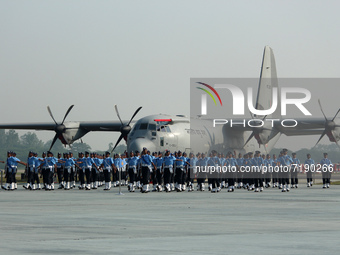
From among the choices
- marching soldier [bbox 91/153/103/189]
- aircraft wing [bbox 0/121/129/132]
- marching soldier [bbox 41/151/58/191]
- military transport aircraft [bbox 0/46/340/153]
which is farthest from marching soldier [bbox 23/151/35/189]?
aircraft wing [bbox 0/121/129/132]

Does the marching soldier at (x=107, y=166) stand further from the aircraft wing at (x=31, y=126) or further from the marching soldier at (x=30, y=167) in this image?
the aircraft wing at (x=31, y=126)

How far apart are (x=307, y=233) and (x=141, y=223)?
3.71 meters

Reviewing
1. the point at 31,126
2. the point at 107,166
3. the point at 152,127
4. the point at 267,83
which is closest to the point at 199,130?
the point at 152,127

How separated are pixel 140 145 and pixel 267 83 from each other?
1772 centimetres

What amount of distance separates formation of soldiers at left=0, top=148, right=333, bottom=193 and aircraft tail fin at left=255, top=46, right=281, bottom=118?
41.2 ft

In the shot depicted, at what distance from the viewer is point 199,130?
134 feet

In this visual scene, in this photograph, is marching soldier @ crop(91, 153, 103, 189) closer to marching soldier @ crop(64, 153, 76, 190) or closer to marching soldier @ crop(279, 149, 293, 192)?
marching soldier @ crop(64, 153, 76, 190)

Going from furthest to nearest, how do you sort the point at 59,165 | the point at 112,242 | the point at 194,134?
the point at 194,134
the point at 59,165
the point at 112,242

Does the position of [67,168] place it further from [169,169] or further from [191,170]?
[191,170]

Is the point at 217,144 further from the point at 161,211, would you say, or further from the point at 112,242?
the point at 112,242

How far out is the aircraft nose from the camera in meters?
36.8

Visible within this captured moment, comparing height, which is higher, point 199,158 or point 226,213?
point 199,158

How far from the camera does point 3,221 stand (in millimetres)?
15234

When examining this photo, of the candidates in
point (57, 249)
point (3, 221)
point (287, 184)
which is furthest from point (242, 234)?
point (287, 184)
